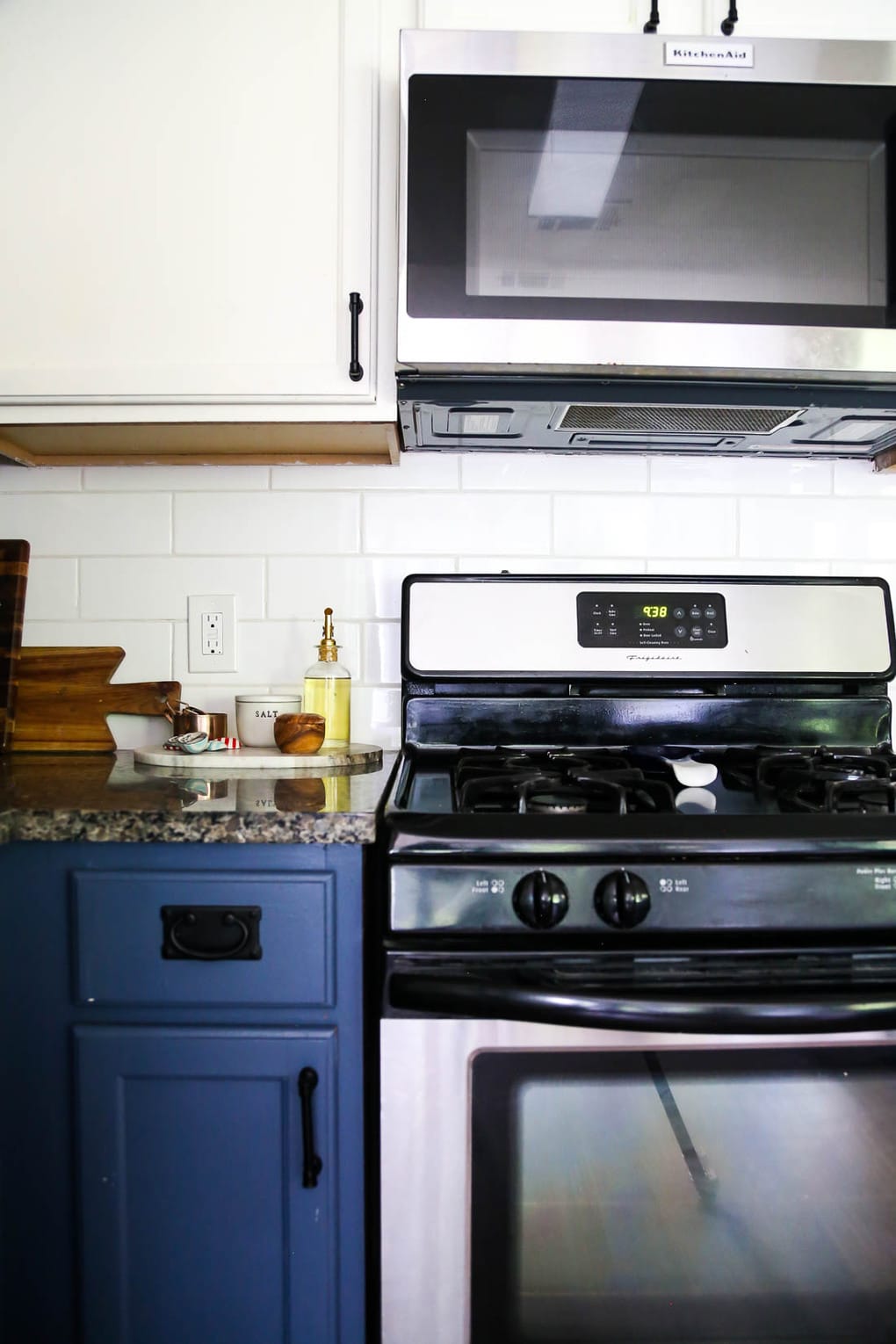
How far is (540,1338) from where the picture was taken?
2.94 feet

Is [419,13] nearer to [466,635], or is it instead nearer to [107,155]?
[107,155]

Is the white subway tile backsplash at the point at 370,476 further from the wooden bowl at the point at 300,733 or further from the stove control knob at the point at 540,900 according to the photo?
the stove control knob at the point at 540,900

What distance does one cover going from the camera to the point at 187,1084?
3.12ft

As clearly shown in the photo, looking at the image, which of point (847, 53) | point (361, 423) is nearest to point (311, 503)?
point (361, 423)

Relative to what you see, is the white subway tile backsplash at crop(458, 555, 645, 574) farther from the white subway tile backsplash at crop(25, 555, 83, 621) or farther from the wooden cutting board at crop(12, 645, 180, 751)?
the white subway tile backsplash at crop(25, 555, 83, 621)

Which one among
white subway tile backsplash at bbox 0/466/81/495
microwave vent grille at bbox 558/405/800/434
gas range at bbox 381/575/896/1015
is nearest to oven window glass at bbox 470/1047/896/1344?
gas range at bbox 381/575/896/1015

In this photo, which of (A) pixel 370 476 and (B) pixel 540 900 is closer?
(B) pixel 540 900

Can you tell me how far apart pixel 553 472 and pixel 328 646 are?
498 mm

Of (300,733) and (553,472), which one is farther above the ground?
(553,472)

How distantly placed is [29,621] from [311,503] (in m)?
0.53

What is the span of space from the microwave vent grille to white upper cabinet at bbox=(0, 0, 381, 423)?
1.08ft

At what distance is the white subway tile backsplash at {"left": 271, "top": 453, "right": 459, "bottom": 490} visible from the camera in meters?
1.54

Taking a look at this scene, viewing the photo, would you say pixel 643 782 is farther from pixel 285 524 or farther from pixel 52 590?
pixel 52 590

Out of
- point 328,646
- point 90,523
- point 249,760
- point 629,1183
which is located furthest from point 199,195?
point 629,1183
